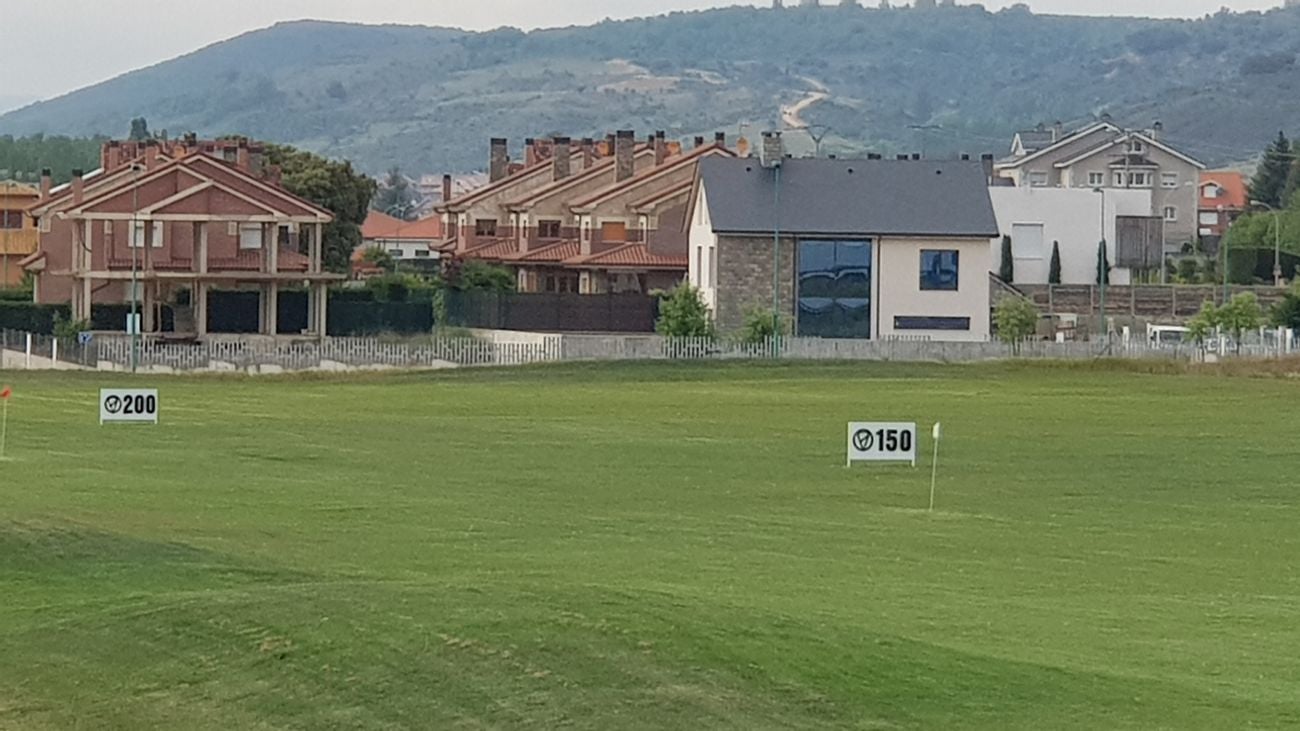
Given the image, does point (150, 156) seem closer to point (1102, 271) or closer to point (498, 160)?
point (498, 160)

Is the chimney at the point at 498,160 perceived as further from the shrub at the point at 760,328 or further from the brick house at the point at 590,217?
the shrub at the point at 760,328

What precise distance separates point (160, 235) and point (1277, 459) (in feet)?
227

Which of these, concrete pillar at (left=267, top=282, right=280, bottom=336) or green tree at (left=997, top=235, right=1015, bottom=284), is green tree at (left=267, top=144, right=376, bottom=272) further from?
green tree at (left=997, top=235, right=1015, bottom=284)

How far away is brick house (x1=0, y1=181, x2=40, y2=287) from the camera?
134 m

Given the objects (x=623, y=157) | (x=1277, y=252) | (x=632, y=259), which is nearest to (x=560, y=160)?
(x=623, y=157)

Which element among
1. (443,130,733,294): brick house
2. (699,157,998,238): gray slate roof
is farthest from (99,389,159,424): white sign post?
(443,130,733,294): brick house

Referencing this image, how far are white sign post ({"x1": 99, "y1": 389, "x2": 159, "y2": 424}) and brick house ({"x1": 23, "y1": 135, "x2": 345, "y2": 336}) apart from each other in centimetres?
5743

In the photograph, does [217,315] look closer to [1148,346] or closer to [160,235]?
[160,235]

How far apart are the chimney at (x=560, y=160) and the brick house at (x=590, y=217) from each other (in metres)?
0.05

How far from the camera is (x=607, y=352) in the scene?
90.0m

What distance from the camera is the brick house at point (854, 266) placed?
329 feet

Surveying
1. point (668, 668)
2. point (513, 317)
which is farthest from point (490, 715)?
point (513, 317)

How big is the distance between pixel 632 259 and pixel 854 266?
1807 centimetres

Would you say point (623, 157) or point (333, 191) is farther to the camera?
point (333, 191)
